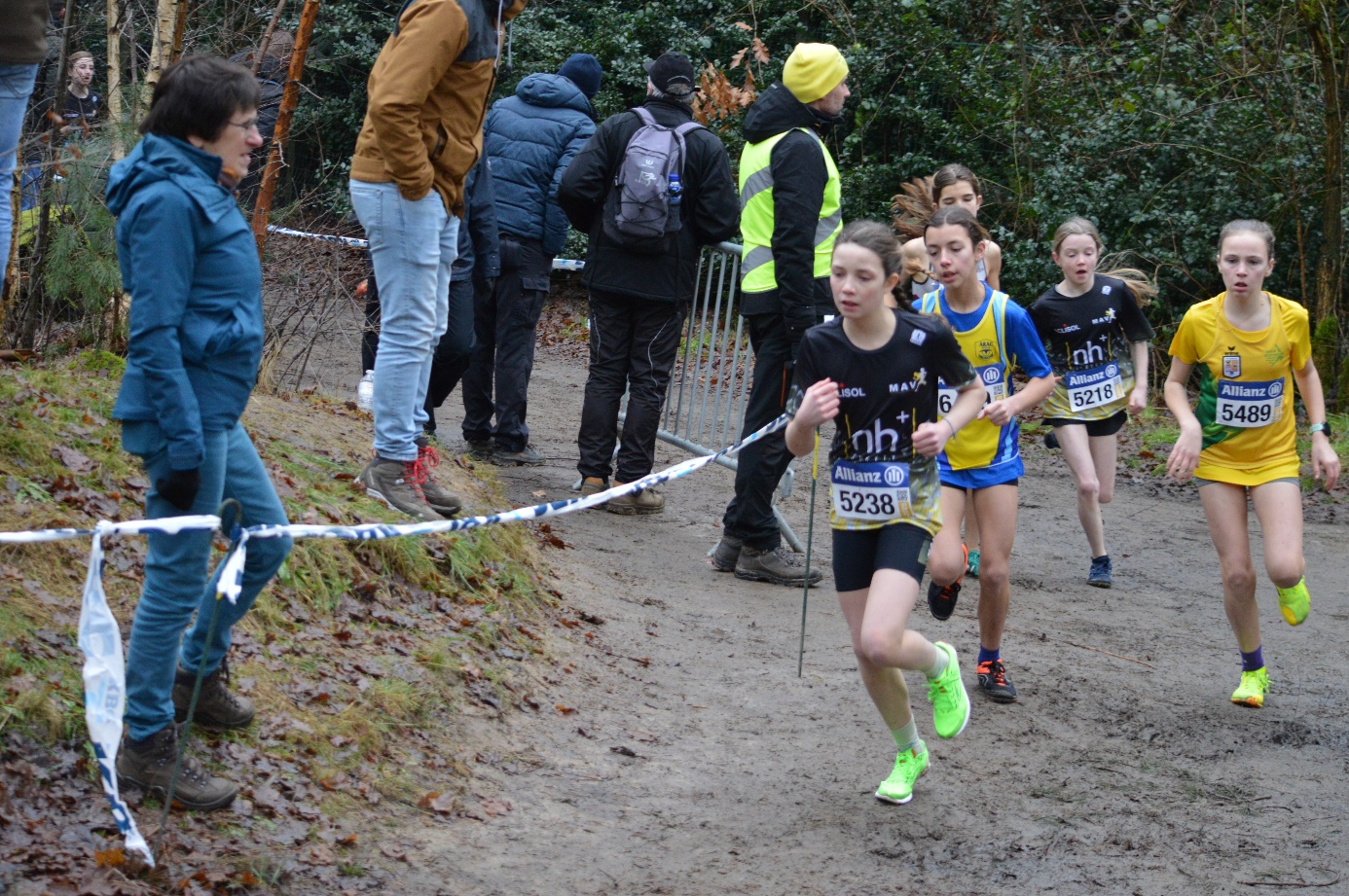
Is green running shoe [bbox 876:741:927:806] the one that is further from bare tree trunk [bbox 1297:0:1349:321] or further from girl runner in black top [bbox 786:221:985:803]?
bare tree trunk [bbox 1297:0:1349:321]

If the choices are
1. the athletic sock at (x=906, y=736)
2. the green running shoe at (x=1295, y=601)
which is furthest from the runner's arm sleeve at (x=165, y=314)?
the green running shoe at (x=1295, y=601)

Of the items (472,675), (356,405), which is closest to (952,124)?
(356,405)

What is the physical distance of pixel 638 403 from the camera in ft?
28.5

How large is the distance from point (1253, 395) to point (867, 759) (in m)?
2.53

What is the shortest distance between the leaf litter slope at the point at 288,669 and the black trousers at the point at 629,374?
140cm

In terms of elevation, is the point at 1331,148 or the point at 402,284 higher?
the point at 1331,148

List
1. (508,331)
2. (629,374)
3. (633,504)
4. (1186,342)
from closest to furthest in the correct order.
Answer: (1186,342) < (629,374) < (633,504) < (508,331)

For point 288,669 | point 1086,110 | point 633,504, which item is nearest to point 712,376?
point 633,504

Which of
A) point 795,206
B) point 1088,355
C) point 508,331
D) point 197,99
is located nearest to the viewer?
point 197,99

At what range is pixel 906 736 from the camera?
5.07m

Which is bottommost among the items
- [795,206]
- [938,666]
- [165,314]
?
[938,666]

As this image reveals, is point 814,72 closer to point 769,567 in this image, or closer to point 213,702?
point 769,567

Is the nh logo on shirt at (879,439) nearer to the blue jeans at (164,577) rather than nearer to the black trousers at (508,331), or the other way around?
the blue jeans at (164,577)

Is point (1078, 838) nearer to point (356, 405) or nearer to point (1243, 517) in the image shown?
point (1243, 517)
